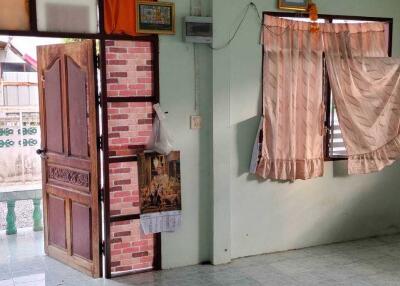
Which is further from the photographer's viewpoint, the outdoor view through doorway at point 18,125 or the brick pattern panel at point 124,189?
the outdoor view through doorway at point 18,125

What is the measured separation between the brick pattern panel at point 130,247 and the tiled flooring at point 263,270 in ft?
0.38

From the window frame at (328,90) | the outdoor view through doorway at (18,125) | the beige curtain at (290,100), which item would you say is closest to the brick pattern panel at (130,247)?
the beige curtain at (290,100)

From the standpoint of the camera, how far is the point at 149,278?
415cm

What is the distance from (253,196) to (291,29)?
170 centimetres

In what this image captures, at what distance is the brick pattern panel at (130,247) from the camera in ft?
13.7

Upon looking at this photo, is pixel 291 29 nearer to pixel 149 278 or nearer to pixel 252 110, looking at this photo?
pixel 252 110

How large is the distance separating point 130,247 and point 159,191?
57 cm

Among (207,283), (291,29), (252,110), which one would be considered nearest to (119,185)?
(207,283)

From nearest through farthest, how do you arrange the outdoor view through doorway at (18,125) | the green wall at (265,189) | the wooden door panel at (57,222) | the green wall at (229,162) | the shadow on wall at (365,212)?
the green wall at (229,162) → the green wall at (265,189) → the wooden door panel at (57,222) → the shadow on wall at (365,212) → the outdoor view through doorway at (18,125)

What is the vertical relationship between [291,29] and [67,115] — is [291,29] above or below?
above

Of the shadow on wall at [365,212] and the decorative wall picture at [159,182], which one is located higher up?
the decorative wall picture at [159,182]

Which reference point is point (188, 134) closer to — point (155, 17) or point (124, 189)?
point (124, 189)

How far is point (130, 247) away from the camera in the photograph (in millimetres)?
4223

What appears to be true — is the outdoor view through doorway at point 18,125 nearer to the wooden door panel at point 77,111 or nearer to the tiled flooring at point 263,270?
the tiled flooring at point 263,270
